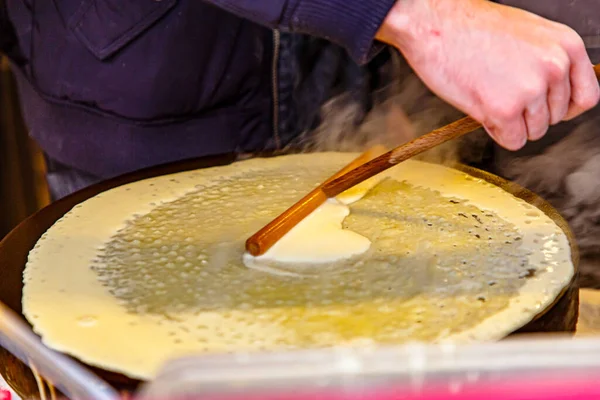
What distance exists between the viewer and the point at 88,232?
1.38 metres

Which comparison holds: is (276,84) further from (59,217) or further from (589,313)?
(589,313)

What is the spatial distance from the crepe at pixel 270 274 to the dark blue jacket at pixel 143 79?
278 mm

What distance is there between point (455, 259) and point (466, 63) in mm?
350

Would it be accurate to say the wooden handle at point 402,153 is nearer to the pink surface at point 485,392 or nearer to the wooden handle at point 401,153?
the wooden handle at point 401,153

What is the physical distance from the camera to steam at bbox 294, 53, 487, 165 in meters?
1.96

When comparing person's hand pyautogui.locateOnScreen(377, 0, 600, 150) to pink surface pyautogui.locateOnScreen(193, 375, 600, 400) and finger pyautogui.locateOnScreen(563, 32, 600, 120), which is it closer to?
finger pyautogui.locateOnScreen(563, 32, 600, 120)

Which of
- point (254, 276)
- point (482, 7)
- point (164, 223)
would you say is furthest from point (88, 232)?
point (482, 7)

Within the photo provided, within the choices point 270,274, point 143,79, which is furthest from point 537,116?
point 143,79

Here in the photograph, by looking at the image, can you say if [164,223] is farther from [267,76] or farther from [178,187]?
[267,76]

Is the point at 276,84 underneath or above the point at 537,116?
underneath

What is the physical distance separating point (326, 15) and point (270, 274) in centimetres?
45

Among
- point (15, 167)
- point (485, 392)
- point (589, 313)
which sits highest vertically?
point (485, 392)

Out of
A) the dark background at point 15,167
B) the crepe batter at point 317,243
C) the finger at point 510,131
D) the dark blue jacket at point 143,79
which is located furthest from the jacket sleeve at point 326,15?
the dark background at point 15,167

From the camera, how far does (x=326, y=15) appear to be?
1149 mm
